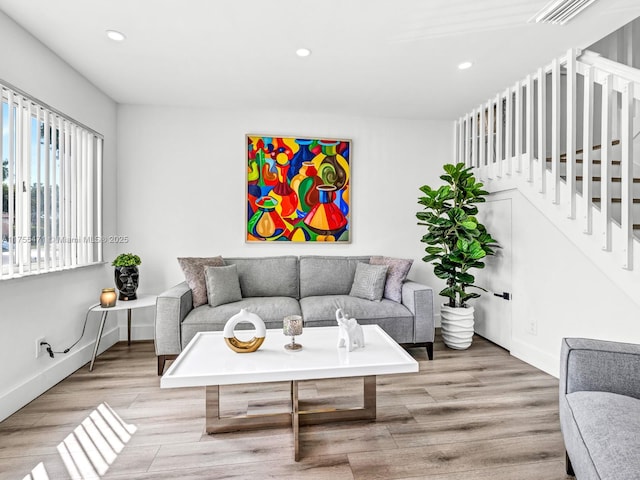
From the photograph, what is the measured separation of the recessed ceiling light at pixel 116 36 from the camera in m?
2.31

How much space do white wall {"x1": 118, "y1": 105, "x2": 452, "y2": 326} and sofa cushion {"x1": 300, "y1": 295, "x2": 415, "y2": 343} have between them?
94 cm

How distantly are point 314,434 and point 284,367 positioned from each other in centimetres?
53

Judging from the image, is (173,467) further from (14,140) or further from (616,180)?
(616,180)

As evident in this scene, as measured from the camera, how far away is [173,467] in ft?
5.47

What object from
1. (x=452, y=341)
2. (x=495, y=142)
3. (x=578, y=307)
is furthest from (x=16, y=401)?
(x=495, y=142)

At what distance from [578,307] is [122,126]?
4533mm

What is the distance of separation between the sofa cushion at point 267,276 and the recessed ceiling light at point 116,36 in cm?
205

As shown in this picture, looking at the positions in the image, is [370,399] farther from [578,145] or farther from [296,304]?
[578,145]

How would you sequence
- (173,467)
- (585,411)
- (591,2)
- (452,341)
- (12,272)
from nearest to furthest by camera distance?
1. (585,411)
2. (173,467)
3. (591,2)
4. (12,272)
5. (452,341)

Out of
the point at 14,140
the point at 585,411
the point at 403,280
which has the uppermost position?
the point at 14,140

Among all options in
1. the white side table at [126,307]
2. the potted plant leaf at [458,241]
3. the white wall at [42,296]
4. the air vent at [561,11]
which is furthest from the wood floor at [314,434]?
the air vent at [561,11]

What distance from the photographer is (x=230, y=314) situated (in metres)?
2.89

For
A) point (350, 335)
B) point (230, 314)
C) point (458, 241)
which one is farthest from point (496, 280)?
point (230, 314)

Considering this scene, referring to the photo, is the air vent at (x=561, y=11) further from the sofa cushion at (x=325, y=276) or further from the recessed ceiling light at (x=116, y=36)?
the recessed ceiling light at (x=116, y=36)
